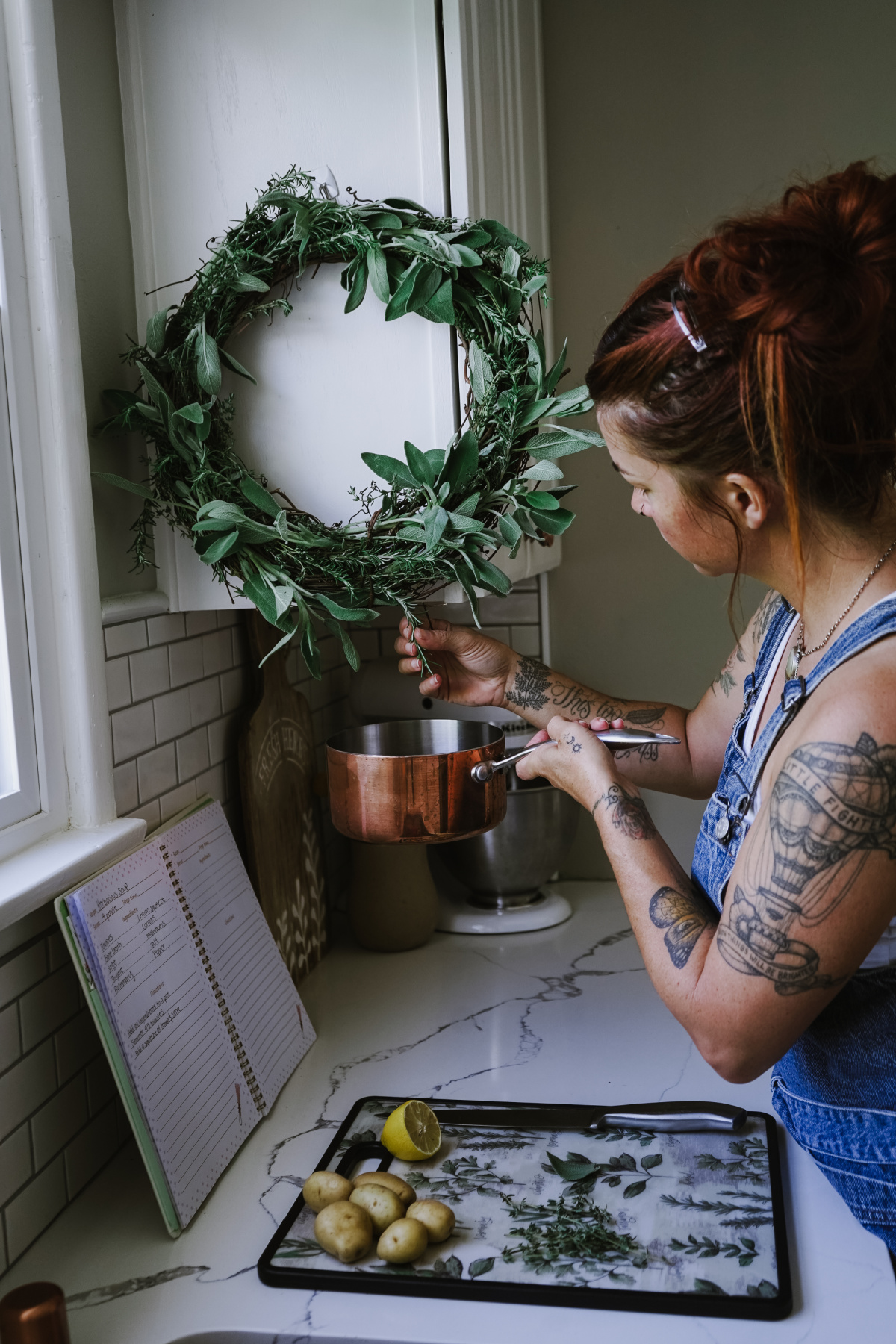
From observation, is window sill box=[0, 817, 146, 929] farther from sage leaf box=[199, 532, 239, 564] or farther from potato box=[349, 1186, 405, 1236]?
potato box=[349, 1186, 405, 1236]

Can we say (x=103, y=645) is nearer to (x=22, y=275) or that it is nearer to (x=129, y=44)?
(x=22, y=275)

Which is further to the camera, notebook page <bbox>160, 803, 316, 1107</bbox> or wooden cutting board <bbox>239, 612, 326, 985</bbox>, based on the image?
wooden cutting board <bbox>239, 612, 326, 985</bbox>

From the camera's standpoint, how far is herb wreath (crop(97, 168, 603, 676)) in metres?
1.22

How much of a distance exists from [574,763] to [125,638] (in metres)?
0.53

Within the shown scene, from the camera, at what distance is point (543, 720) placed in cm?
163

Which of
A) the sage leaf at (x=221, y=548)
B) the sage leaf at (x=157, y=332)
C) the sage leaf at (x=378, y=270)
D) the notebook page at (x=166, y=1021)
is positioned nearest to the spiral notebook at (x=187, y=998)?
the notebook page at (x=166, y=1021)

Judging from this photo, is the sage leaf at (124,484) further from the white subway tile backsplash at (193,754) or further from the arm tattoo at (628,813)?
the arm tattoo at (628,813)

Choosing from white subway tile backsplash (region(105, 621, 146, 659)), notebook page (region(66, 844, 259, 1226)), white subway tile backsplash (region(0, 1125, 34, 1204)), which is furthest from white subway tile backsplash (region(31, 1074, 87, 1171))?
white subway tile backsplash (region(105, 621, 146, 659))

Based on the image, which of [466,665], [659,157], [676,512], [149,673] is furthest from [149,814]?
[659,157]

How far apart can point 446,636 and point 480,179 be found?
57 cm

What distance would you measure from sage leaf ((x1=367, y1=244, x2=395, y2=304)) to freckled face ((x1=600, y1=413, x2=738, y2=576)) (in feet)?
0.98

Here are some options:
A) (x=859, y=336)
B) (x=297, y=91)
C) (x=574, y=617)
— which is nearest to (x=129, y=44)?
(x=297, y=91)

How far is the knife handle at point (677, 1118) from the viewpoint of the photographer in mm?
1223

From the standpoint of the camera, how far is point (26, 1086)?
1.12 meters
